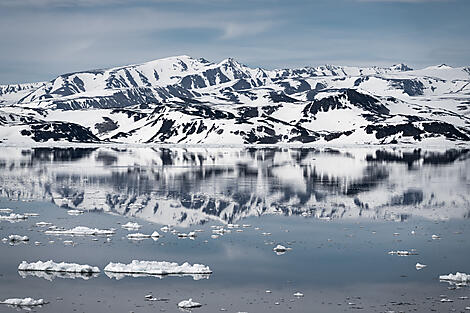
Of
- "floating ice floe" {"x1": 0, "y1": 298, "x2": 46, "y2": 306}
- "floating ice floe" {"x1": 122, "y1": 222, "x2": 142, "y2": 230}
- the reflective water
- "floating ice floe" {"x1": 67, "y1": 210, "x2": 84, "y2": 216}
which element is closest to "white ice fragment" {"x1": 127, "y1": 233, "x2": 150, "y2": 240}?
the reflective water

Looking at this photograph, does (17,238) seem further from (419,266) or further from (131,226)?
(419,266)

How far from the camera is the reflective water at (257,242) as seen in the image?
31703 mm

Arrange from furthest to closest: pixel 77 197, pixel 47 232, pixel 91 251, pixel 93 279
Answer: pixel 77 197, pixel 47 232, pixel 91 251, pixel 93 279

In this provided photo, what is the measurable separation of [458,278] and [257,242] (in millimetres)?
14950

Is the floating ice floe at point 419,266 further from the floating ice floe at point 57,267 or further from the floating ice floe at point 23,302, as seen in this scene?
the floating ice floe at point 23,302

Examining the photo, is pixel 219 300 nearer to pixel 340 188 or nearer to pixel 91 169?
pixel 340 188

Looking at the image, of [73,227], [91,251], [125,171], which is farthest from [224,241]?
[125,171]

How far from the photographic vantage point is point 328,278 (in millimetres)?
35531

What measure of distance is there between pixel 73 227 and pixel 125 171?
186 feet

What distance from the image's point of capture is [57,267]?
36.6m

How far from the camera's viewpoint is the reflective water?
104ft

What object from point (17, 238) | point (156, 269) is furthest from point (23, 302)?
point (17, 238)

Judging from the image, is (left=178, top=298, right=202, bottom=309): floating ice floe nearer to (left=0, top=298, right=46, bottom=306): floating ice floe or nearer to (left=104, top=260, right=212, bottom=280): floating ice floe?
(left=104, top=260, right=212, bottom=280): floating ice floe

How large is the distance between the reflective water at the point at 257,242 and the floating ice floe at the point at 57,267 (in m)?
0.71
